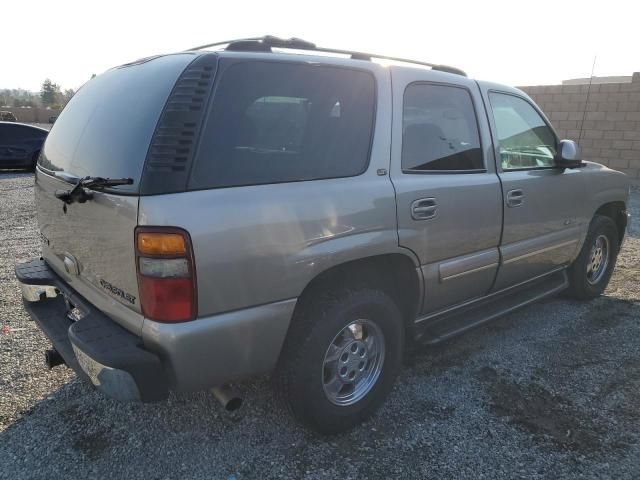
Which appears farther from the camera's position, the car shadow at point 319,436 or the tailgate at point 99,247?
the car shadow at point 319,436

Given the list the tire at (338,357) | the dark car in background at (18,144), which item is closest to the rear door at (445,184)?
the tire at (338,357)

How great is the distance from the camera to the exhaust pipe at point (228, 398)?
7.24 ft

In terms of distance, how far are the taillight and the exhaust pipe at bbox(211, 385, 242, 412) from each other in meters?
0.45

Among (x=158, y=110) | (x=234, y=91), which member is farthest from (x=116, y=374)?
(x=234, y=91)

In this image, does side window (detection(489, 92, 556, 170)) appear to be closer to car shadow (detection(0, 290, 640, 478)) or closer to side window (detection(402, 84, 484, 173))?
side window (detection(402, 84, 484, 173))

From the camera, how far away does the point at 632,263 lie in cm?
592

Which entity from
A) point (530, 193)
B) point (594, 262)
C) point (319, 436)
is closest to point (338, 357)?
point (319, 436)

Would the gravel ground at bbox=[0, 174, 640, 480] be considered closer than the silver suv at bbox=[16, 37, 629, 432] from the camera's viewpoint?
No

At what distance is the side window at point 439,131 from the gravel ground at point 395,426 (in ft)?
4.53

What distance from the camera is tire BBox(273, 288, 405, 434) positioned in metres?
2.40

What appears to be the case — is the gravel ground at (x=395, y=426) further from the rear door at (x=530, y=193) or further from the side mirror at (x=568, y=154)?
the side mirror at (x=568, y=154)

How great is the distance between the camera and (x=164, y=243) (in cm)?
194

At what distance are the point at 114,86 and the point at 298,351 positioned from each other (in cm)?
166

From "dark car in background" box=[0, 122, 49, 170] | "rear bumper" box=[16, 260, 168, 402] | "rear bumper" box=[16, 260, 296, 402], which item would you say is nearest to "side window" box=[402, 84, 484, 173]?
"rear bumper" box=[16, 260, 296, 402]
